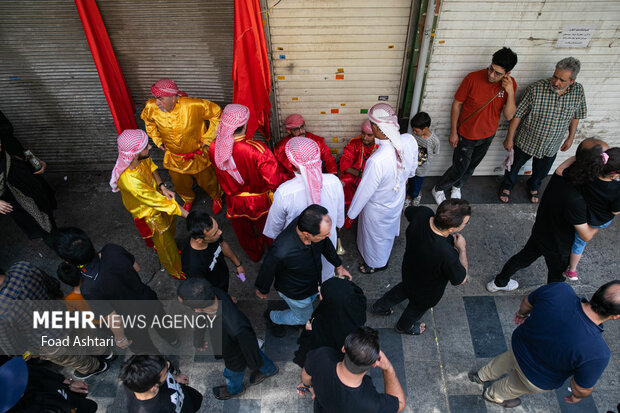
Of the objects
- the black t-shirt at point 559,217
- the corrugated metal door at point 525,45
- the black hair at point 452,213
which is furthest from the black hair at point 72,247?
the corrugated metal door at point 525,45

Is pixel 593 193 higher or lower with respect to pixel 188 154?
higher

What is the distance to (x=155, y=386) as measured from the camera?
91.9 inches

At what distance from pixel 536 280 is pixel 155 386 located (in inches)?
152

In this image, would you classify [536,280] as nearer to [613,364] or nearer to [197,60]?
[613,364]

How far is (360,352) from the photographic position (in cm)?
212

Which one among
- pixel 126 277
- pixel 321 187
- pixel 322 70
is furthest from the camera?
pixel 322 70

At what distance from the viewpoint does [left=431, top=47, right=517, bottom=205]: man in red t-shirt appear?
3.98 metres

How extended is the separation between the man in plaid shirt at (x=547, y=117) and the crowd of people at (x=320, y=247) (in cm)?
2

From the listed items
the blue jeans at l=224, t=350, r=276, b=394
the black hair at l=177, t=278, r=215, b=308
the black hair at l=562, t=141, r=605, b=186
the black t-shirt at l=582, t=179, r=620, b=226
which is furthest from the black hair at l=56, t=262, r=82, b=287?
the black t-shirt at l=582, t=179, r=620, b=226

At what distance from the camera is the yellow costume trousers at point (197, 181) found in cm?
468

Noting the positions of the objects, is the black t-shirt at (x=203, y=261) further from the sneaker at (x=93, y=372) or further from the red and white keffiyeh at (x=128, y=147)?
the sneaker at (x=93, y=372)

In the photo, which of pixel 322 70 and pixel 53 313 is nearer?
pixel 53 313

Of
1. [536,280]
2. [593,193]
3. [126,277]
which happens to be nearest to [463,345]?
[536,280]

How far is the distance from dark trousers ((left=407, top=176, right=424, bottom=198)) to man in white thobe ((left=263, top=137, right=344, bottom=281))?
1581mm
